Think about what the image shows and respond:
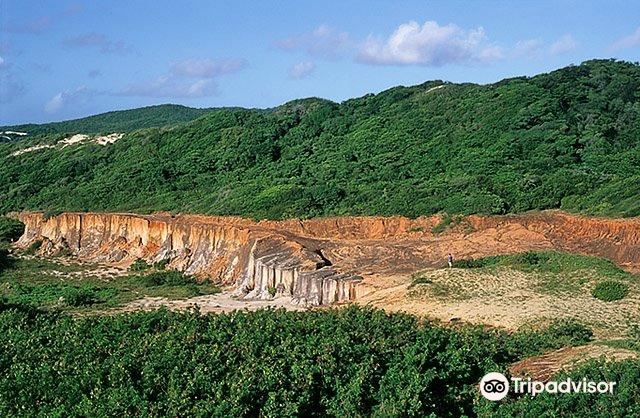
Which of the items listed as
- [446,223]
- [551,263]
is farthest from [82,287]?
[551,263]

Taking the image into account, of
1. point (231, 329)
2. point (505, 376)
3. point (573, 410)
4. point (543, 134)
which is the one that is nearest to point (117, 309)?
point (231, 329)

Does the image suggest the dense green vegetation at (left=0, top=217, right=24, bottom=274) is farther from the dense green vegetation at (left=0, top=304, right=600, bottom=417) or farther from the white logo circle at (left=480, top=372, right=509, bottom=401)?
the white logo circle at (left=480, top=372, right=509, bottom=401)

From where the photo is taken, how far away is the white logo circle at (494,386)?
12945mm

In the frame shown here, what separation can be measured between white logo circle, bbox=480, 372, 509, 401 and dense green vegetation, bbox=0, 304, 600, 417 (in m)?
0.24

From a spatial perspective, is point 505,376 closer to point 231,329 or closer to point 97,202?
point 231,329

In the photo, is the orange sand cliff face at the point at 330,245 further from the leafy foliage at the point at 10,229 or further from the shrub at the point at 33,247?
the leafy foliage at the point at 10,229

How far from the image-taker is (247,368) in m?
13.5

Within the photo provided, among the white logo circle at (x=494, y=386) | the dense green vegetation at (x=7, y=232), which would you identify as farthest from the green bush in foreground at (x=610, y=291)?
the dense green vegetation at (x=7, y=232)

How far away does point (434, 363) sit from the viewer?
14.0m

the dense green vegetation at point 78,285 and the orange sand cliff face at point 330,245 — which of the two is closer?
the orange sand cliff face at point 330,245

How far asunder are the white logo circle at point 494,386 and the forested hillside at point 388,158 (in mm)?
16745

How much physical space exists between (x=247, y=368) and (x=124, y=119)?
102839 mm

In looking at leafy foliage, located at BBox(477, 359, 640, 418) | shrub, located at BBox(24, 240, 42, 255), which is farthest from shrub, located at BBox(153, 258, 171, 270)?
leafy foliage, located at BBox(477, 359, 640, 418)

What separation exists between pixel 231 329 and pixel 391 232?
17.0m
